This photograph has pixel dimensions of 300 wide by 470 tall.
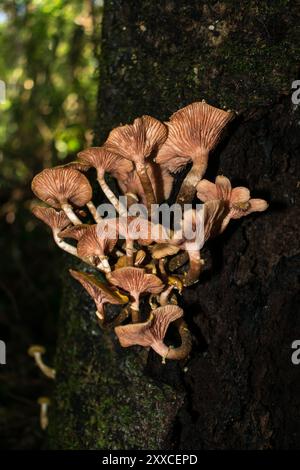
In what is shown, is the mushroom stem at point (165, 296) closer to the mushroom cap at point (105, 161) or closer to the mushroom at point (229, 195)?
the mushroom at point (229, 195)

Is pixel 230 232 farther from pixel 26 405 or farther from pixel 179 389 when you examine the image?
pixel 26 405

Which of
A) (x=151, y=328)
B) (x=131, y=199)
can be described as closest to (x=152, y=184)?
(x=131, y=199)

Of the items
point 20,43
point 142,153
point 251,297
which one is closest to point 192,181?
point 142,153

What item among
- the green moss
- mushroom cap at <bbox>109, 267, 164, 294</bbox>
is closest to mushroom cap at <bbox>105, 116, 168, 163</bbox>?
mushroom cap at <bbox>109, 267, 164, 294</bbox>

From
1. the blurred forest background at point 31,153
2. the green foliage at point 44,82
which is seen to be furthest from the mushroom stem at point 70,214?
the green foliage at point 44,82

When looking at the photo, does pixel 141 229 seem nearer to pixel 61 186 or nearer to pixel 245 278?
pixel 61 186
